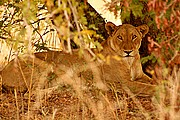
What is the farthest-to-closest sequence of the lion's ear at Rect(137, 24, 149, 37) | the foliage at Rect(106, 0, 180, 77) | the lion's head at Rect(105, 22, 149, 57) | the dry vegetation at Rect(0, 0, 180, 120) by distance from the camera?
the lion's ear at Rect(137, 24, 149, 37) → the lion's head at Rect(105, 22, 149, 57) → the dry vegetation at Rect(0, 0, 180, 120) → the foliage at Rect(106, 0, 180, 77)

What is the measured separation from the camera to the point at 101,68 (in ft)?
20.5

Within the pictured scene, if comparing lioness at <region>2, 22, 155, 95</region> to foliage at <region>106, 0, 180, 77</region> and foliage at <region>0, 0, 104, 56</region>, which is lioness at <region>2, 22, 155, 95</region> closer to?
foliage at <region>0, 0, 104, 56</region>

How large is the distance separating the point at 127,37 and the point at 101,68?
0.68 m

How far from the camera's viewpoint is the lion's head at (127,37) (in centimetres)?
571

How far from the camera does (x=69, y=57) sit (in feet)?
20.7

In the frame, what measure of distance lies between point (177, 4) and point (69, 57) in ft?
8.96

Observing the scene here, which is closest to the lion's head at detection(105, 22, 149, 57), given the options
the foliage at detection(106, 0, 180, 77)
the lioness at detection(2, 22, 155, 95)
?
the lioness at detection(2, 22, 155, 95)

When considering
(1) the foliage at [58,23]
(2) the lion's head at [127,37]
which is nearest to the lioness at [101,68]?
(2) the lion's head at [127,37]

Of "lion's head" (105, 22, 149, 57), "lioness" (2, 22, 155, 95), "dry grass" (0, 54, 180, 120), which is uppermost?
"lion's head" (105, 22, 149, 57)

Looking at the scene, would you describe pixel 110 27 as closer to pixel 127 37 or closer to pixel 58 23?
pixel 127 37

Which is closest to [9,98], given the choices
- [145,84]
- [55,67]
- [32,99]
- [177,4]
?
[32,99]

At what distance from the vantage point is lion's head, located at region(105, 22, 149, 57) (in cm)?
571

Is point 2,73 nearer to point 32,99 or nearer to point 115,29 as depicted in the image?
point 32,99

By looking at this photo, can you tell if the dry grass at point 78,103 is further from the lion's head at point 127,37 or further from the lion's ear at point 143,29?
the lion's ear at point 143,29
